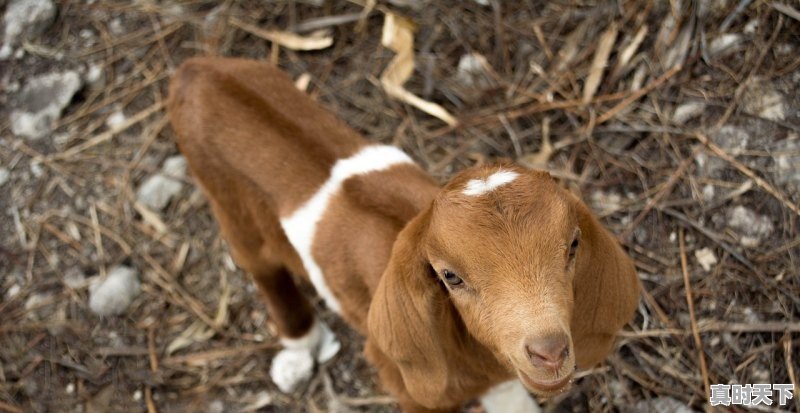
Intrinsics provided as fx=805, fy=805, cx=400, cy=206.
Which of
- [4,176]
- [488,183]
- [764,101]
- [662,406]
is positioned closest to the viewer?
[488,183]

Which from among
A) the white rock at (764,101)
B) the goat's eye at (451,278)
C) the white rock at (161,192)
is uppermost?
the white rock at (764,101)

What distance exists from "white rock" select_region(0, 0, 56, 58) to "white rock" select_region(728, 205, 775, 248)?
4.39m

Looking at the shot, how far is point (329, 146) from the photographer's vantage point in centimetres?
345

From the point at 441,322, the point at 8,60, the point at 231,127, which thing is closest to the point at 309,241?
the point at 231,127

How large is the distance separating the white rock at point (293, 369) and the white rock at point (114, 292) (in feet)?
3.21

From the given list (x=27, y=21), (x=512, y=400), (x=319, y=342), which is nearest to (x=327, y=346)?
(x=319, y=342)

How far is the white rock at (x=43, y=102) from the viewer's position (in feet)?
16.5

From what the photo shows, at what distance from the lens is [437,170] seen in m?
4.45

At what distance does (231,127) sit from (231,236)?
0.63 meters

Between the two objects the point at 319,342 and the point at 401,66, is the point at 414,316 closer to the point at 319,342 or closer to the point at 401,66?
the point at 319,342

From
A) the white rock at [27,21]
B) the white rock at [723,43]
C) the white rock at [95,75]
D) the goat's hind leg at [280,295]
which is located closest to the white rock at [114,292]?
the goat's hind leg at [280,295]

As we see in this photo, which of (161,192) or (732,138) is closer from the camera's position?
(732,138)

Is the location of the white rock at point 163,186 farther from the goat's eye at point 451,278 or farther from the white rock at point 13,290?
the goat's eye at point 451,278

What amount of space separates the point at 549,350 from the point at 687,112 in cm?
238
